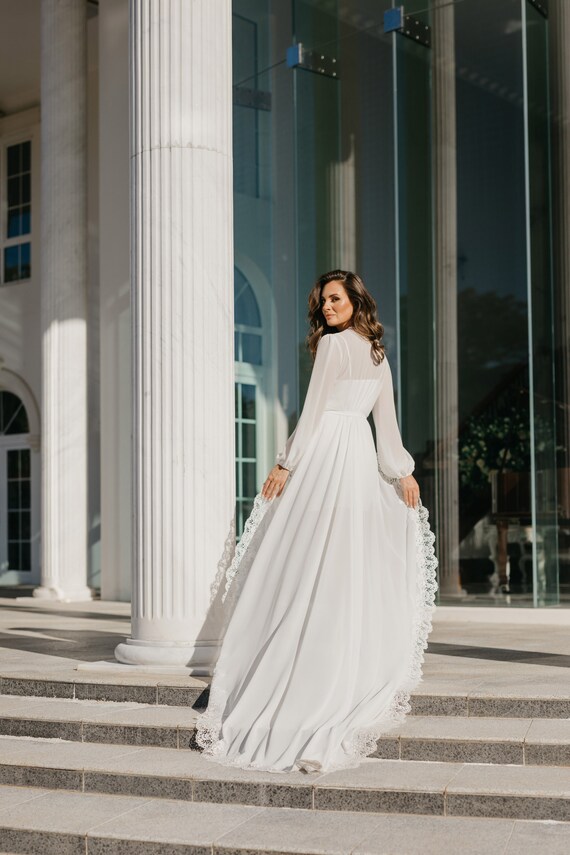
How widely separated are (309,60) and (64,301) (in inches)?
163

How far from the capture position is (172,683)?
5820 mm

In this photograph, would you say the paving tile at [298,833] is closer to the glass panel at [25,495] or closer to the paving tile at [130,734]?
the paving tile at [130,734]

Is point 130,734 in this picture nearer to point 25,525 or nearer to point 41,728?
point 41,728

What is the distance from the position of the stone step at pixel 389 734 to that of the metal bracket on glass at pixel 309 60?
7843mm

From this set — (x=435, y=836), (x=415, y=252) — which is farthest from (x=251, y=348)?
(x=435, y=836)

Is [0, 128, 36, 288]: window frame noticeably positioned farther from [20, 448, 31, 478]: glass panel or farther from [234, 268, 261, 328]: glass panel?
[234, 268, 261, 328]: glass panel

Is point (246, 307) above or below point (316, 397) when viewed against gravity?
above

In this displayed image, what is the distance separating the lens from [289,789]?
4492mm

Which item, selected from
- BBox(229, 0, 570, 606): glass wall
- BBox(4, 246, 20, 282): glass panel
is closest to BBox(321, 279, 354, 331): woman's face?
BBox(229, 0, 570, 606): glass wall

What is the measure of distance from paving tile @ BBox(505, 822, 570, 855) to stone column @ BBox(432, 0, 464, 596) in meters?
6.45

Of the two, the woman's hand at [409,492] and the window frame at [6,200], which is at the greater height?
the window frame at [6,200]

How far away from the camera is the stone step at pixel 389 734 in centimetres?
472

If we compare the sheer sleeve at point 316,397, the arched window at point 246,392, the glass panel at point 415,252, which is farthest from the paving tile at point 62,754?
the arched window at point 246,392

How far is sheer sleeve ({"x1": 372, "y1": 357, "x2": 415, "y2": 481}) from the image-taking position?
5.71m
